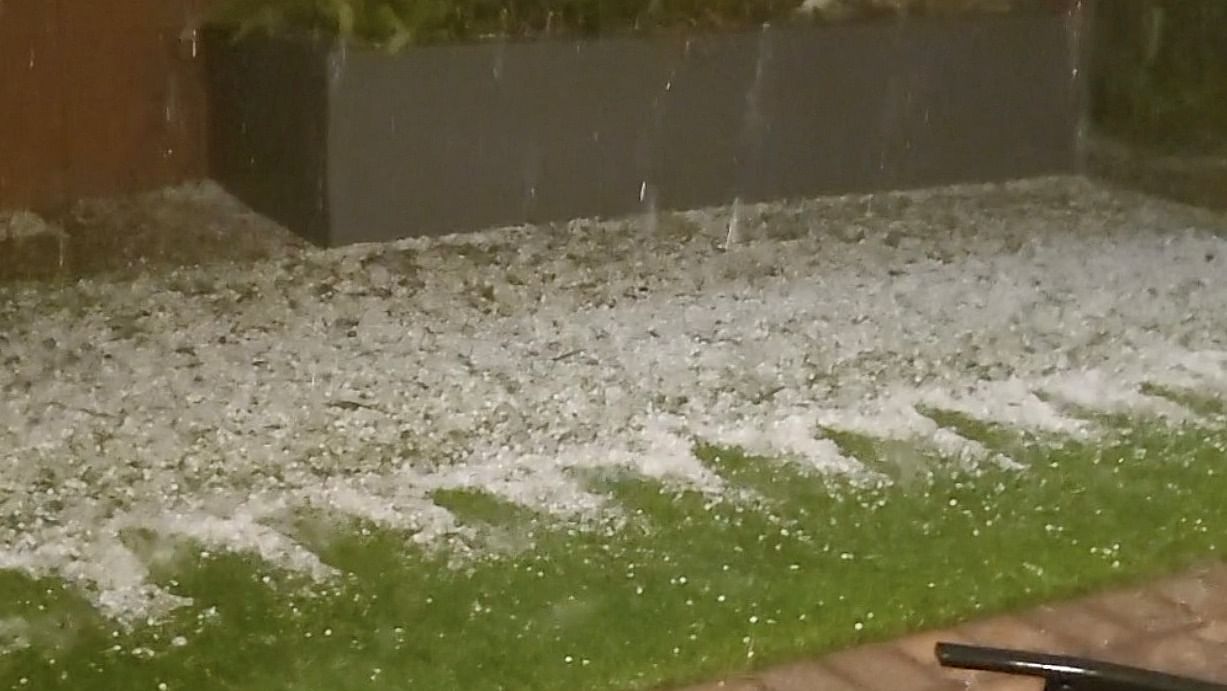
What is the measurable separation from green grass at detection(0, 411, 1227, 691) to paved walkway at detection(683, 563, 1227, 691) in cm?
4

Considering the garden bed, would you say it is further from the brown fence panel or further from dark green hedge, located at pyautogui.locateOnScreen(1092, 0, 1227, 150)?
dark green hedge, located at pyautogui.locateOnScreen(1092, 0, 1227, 150)

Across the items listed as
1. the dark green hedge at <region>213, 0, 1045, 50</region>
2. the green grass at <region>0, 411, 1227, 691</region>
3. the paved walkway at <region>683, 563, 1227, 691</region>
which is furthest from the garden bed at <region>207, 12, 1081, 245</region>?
the paved walkway at <region>683, 563, 1227, 691</region>

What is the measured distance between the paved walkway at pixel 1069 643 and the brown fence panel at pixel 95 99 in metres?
3.99

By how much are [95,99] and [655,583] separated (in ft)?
12.3

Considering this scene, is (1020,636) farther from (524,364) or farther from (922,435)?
(524,364)

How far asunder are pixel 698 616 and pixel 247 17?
346 cm

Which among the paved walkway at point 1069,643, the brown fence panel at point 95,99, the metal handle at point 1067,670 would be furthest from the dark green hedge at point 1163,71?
the metal handle at point 1067,670

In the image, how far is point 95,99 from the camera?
211 inches

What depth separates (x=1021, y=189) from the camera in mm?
5641

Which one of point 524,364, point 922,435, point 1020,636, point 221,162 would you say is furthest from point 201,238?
point 1020,636

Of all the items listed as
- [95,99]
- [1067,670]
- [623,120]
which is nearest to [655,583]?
[1067,670]

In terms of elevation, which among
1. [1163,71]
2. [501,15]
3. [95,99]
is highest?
[501,15]

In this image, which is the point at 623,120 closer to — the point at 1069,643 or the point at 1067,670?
the point at 1069,643

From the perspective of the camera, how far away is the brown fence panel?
5195 mm
